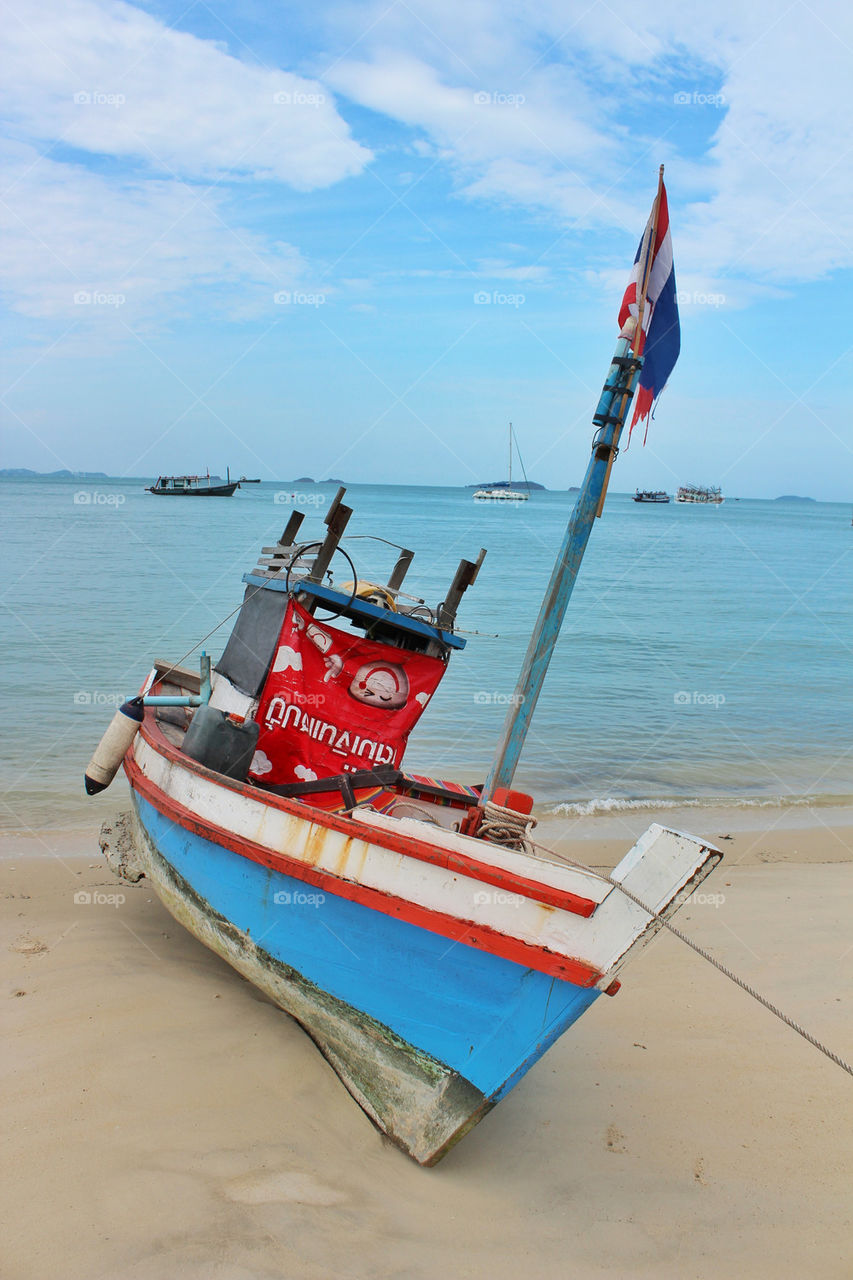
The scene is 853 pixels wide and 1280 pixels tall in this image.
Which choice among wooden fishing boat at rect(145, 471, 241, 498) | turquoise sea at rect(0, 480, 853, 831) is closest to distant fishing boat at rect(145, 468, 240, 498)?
wooden fishing boat at rect(145, 471, 241, 498)

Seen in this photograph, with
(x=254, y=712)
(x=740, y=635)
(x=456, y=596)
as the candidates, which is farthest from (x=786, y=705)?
(x=254, y=712)

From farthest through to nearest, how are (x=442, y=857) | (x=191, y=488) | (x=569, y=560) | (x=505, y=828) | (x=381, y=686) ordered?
(x=191, y=488), (x=381, y=686), (x=569, y=560), (x=505, y=828), (x=442, y=857)

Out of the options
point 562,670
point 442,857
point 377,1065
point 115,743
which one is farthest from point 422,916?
point 562,670

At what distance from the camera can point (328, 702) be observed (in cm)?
608

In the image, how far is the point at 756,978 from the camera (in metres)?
6.24

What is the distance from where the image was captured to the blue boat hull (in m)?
3.87

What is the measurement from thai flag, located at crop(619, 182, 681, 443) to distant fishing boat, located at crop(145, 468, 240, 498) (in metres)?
97.7

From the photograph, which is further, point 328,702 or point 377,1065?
point 328,702

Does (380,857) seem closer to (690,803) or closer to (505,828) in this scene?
(505,828)

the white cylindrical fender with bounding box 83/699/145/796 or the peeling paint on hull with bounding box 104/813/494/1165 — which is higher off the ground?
the white cylindrical fender with bounding box 83/699/145/796

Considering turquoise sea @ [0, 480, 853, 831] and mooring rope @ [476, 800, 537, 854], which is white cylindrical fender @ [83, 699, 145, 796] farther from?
mooring rope @ [476, 800, 537, 854]

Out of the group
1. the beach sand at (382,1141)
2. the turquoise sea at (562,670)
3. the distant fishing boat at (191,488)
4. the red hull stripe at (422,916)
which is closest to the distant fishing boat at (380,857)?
the red hull stripe at (422,916)

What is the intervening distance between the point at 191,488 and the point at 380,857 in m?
102

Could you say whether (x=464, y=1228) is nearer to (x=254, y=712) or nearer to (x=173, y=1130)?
(x=173, y=1130)
